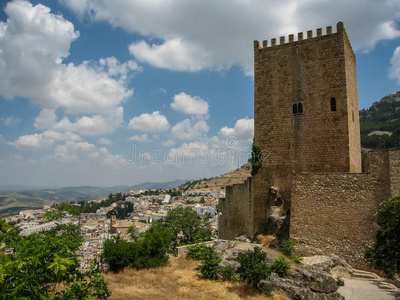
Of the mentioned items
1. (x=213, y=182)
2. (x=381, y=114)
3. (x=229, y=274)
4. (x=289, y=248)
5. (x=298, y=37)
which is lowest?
(x=229, y=274)

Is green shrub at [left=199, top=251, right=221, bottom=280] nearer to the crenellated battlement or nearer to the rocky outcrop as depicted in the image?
the rocky outcrop

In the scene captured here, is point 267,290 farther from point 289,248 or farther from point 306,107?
point 306,107

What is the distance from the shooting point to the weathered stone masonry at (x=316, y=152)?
1201 cm

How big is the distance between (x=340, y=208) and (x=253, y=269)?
4746mm

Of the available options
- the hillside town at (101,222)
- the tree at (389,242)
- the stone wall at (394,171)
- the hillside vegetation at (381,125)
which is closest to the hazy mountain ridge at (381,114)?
the hillside vegetation at (381,125)

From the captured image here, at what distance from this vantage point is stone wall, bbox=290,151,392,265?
11820mm

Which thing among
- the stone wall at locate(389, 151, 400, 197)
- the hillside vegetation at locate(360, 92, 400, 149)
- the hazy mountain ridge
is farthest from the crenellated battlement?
the hazy mountain ridge

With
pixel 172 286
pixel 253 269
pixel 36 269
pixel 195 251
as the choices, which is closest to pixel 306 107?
pixel 253 269

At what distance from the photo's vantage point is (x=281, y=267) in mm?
10930

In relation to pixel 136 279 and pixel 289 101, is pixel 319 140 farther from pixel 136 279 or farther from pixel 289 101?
pixel 136 279

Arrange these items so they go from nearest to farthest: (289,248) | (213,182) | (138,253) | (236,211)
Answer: (289,248)
(138,253)
(236,211)
(213,182)

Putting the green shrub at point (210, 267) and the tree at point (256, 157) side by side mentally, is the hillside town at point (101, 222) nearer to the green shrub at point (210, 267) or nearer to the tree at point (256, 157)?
the green shrub at point (210, 267)

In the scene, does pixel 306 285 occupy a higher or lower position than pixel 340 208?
lower

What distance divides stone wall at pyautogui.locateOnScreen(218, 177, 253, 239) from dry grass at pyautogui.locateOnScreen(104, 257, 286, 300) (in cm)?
575
